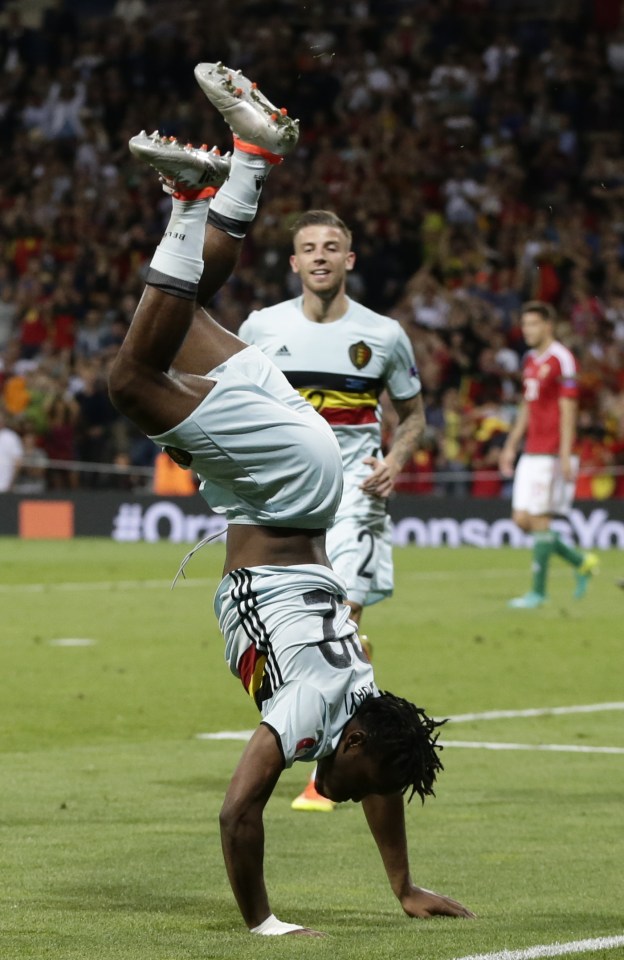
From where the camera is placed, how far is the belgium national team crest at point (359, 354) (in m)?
9.03

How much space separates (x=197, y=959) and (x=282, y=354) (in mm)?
4476

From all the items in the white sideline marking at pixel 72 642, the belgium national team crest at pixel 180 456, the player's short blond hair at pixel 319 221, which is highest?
the player's short blond hair at pixel 319 221

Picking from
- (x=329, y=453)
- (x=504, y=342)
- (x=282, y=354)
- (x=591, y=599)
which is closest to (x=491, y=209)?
(x=504, y=342)

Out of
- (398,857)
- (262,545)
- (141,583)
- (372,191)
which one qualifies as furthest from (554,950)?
(372,191)

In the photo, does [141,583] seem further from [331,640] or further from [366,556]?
[331,640]

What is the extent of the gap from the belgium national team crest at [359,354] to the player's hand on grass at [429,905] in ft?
12.2

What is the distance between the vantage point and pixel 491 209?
3042 cm

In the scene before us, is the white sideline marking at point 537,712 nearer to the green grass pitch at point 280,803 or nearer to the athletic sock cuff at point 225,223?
the green grass pitch at point 280,803

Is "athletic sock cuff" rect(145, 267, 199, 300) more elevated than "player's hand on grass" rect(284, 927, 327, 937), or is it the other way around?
"athletic sock cuff" rect(145, 267, 199, 300)

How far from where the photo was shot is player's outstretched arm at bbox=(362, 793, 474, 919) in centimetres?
582

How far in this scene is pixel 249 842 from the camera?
552 cm

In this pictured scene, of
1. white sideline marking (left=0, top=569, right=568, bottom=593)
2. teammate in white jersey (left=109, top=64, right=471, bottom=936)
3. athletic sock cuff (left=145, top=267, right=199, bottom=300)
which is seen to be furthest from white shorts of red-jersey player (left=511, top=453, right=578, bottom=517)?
athletic sock cuff (left=145, top=267, right=199, bottom=300)

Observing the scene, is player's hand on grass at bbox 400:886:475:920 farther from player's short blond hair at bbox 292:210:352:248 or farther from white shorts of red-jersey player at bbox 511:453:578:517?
white shorts of red-jersey player at bbox 511:453:578:517

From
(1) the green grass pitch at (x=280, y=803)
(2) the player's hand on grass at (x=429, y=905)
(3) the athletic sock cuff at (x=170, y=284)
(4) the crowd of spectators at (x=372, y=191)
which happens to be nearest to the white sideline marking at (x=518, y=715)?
(1) the green grass pitch at (x=280, y=803)
